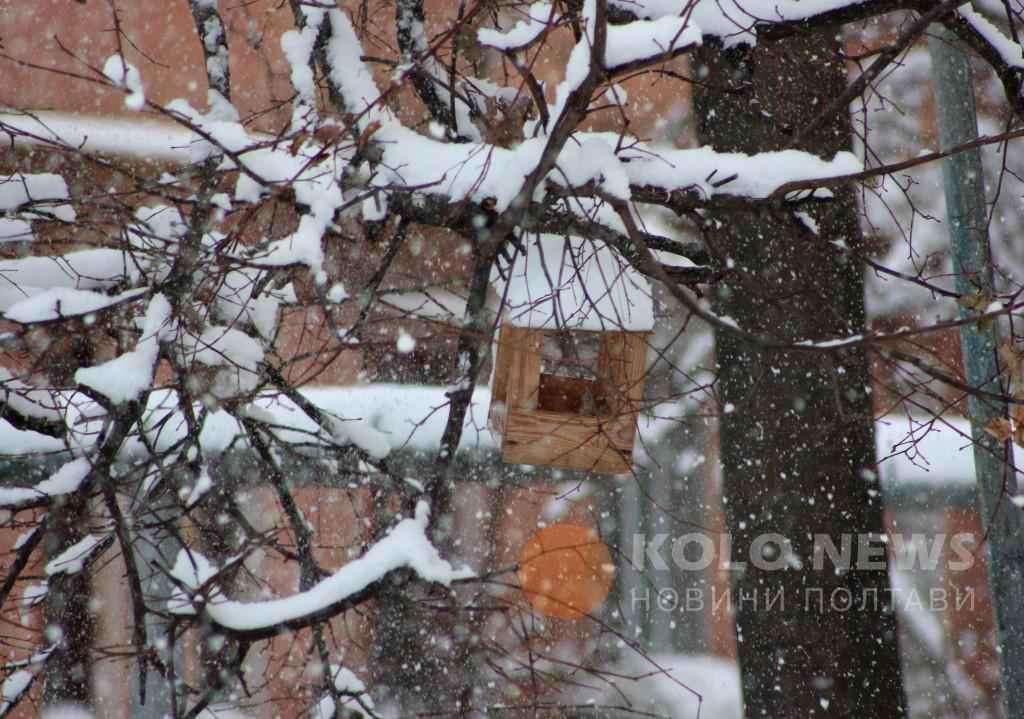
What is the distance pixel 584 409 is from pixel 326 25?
5.12 feet

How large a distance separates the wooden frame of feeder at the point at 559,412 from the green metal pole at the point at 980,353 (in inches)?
53.1

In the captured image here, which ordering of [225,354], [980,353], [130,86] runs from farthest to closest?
[980,353] → [225,354] → [130,86]

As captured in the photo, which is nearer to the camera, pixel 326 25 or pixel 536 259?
pixel 536 259

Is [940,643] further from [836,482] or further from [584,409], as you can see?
[584,409]

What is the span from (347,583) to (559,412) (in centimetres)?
105

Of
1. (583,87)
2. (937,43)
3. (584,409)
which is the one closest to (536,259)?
(584,409)

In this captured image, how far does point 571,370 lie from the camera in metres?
3.23

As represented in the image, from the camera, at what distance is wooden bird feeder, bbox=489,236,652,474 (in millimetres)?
2863

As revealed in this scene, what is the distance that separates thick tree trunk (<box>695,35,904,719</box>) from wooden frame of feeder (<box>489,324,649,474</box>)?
0.39m

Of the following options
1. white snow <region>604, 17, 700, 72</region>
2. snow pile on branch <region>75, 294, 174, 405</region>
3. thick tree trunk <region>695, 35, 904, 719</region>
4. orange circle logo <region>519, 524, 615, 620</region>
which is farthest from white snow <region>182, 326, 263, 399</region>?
orange circle logo <region>519, 524, 615, 620</region>

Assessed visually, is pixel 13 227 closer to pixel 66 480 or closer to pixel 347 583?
pixel 66 480

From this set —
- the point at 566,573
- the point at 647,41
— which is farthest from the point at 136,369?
the point at 566,573

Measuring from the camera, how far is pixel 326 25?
313 centimetres

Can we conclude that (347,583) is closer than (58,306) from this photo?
Yes
